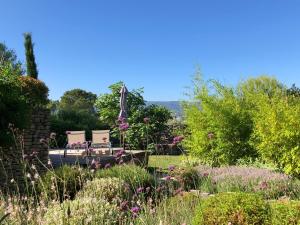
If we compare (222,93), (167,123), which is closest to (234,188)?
(222,93)

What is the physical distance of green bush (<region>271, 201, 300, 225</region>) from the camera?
3938mm

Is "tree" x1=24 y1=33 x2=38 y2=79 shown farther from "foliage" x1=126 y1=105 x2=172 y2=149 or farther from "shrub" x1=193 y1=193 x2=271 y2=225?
"shrub" x1=193 y1=193 x2=271 y2=225

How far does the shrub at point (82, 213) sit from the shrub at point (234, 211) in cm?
89

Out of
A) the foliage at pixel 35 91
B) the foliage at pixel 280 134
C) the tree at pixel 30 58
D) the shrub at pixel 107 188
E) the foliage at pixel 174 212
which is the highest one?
the tree at pixel 30 58

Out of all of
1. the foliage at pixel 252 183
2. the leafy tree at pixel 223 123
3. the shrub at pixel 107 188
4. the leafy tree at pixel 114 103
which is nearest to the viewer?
the shrub at pixel 107 188

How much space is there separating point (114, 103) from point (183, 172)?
12.7 meters

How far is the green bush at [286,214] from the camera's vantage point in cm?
394

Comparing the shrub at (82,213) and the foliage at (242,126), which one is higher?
the foliage at (242,126)

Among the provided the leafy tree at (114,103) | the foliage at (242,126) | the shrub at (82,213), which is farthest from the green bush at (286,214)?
the leafy tree at (114,103)

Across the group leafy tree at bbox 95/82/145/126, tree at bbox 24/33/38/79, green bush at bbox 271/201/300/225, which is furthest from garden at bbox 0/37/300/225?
tree at bbox 24/33/38/79

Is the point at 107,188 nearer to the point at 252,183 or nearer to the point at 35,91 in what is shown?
the point at 252,183

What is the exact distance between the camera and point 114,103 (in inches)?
806

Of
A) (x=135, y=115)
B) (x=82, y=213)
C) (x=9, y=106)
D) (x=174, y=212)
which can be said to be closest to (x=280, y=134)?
(x=174, y=212)

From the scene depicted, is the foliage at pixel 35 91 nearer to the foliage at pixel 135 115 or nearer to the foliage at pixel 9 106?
the foliage at pixel 9 106
